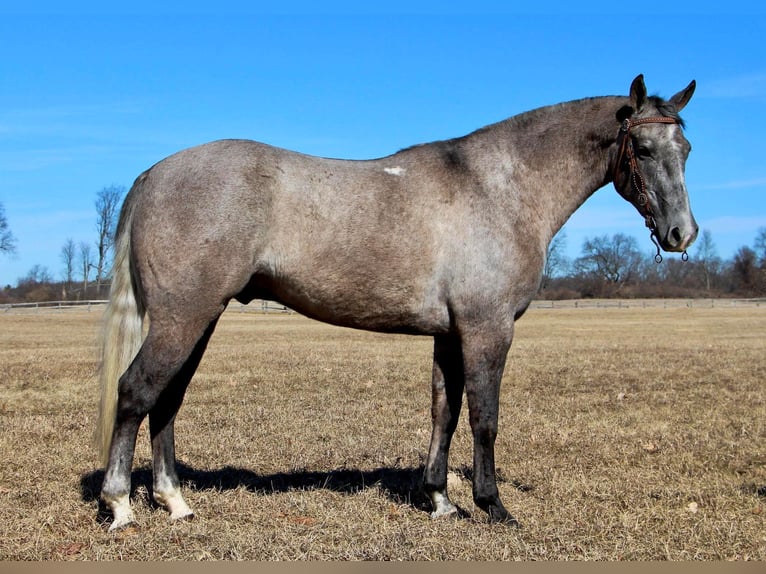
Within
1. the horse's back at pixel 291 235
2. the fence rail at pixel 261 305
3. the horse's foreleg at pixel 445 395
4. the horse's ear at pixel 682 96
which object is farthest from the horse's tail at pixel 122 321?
the fence rail at pixel 261 305

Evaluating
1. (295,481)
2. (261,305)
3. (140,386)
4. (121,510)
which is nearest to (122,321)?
(140,386)

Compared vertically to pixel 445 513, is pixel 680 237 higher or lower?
higher

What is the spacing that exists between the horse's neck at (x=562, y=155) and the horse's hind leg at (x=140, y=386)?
2486mm

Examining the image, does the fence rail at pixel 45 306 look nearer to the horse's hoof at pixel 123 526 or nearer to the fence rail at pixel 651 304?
the fence rail at pixel 651 304

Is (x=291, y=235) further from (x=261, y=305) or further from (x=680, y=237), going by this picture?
(x=261, y=305)

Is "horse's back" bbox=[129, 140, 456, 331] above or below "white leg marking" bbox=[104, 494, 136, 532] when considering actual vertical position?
above

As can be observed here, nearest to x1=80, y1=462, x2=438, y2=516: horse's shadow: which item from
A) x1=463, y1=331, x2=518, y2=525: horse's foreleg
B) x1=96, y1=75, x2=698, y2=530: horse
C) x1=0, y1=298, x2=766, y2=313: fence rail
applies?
x1=96, y1=75, x2=698, y2=530: horse

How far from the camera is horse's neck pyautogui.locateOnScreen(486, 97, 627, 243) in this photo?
529 centimetres

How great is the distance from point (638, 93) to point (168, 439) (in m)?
4.27

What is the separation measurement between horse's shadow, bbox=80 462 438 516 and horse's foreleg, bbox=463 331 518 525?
1.93ft

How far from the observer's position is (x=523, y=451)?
719cm

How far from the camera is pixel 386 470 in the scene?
6.51m

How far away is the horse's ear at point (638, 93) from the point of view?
506 centimetres

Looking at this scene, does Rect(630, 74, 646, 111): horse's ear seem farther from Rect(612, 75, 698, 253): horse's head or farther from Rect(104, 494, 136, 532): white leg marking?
Rect(104, 494, 136, 532): white leg marking
